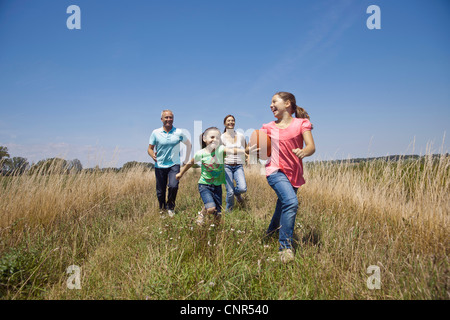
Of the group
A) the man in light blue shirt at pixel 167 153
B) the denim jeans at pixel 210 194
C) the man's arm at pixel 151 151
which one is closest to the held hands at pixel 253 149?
the denim jeans at pixel 210 194

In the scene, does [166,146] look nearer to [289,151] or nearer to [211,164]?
[211,164]

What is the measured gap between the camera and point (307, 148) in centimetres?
250

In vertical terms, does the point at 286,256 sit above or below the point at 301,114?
below

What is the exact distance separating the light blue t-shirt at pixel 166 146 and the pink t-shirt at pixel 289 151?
9.07 ft

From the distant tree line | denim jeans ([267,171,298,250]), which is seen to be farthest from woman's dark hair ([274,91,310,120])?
the distant tree line

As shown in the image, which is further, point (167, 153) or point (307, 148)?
point (167, 153)

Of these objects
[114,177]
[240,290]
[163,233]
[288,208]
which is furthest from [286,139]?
[114,177]

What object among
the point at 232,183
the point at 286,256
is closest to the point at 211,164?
the point at 232,183

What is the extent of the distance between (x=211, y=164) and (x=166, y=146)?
1.58 m

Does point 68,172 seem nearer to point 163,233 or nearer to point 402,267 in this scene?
point 163,233

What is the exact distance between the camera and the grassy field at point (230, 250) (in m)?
1.89

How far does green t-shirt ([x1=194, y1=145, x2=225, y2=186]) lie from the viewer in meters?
3.86

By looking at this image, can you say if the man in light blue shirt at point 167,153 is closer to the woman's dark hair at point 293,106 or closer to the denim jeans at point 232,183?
the denim jeans at point 232,183

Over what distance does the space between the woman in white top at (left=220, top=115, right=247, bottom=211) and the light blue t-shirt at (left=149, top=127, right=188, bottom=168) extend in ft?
3.64
